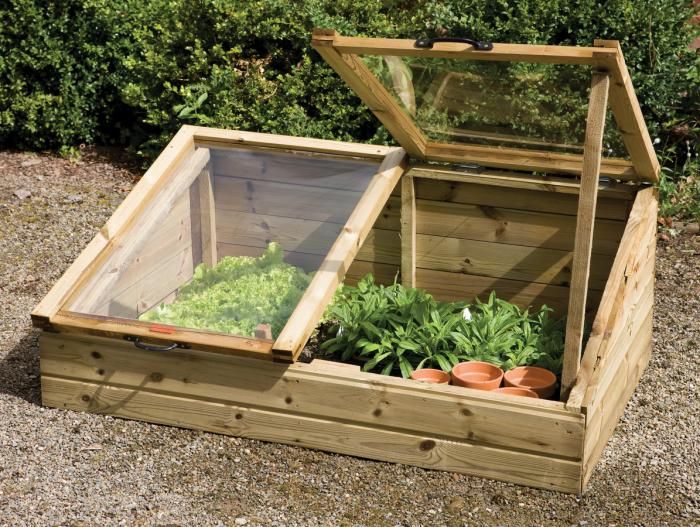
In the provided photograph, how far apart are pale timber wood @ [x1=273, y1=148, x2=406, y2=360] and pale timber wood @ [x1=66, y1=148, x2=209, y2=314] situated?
746 millimetres

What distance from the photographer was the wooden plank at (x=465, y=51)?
3275 millimetres

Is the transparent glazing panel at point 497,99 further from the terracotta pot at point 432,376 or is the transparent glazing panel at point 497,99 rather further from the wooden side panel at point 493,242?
the terracotta pot at point 432,376

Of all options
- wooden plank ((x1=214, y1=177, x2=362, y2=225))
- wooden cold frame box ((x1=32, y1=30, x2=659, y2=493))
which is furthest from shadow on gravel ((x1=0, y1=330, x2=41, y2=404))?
wooden plank ((x1=214, y1=177, x2=362, y2=225))

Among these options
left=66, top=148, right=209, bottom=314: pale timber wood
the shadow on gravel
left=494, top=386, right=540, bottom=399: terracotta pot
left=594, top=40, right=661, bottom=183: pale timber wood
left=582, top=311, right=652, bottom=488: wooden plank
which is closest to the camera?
left=594, top=40, right=661, bottom=183: pale timber wood

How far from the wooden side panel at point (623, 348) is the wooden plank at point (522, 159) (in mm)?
178

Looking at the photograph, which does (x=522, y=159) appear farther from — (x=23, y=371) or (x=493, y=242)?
(x=23, y=371)

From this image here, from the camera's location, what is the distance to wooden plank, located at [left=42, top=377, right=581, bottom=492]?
3639mm

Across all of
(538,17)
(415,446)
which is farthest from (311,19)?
(415,446)

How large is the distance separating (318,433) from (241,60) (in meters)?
3.08

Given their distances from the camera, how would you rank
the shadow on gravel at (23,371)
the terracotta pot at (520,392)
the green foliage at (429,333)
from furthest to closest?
the shadow on gravel at (23,371), the green foliage at (429,333), the terracotta pot at (520,392)

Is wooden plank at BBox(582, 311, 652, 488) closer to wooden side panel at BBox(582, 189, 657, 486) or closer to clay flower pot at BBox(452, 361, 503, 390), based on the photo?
wooden side panel at BBox(582, 189, 657, 486)

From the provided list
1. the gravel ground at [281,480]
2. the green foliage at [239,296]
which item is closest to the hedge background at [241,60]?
the green foliage at [239,296]

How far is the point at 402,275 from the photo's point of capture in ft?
16.3

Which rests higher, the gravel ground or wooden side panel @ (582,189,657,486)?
wooden side panel @ (582,189,657,486)
